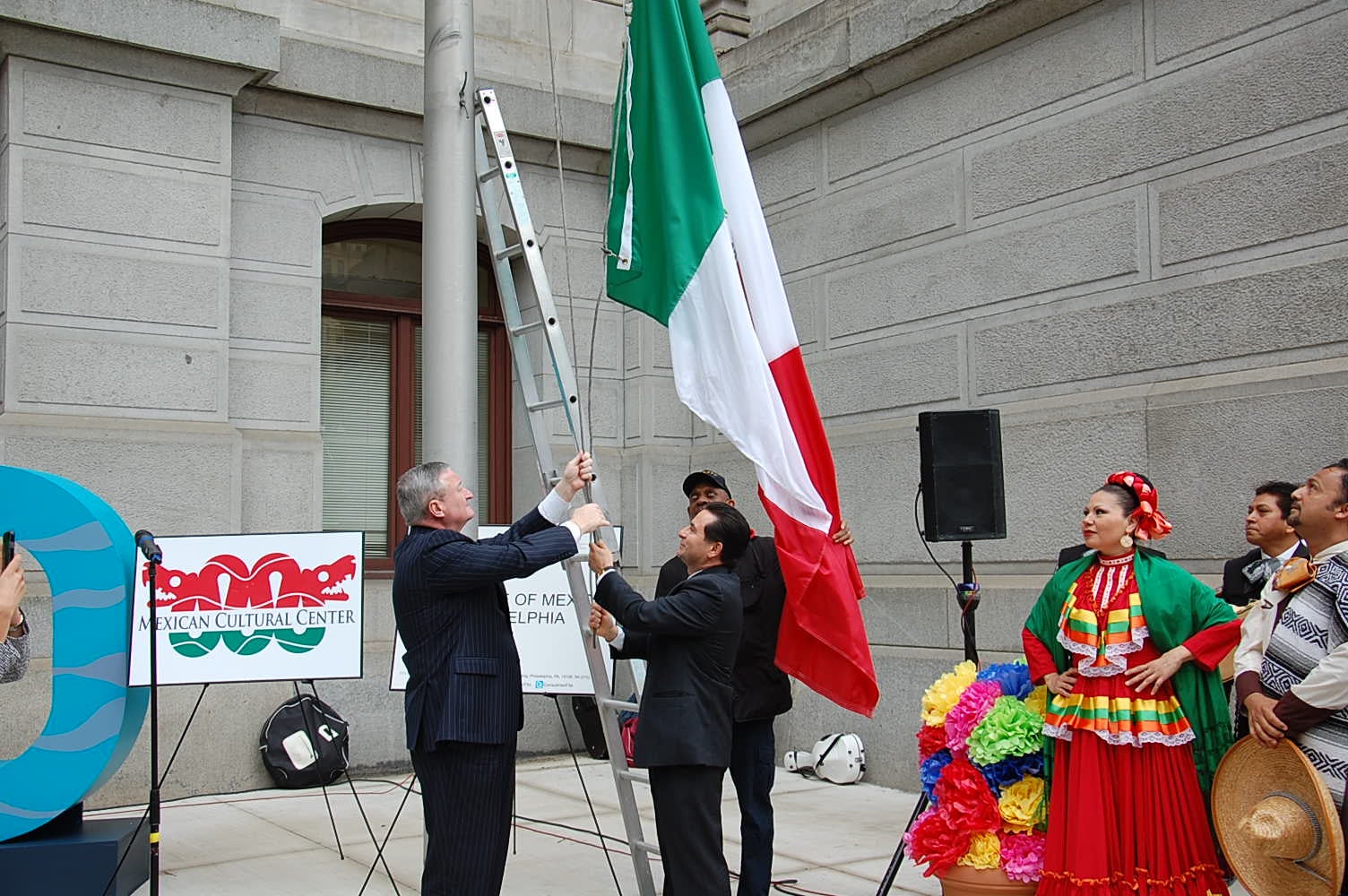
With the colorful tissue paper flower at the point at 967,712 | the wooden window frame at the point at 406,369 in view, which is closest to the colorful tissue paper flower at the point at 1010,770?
the colorful tissue paper flower at the point at 967,712

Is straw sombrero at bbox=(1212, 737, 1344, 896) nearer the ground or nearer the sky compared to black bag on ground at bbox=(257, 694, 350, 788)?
nearer the sky

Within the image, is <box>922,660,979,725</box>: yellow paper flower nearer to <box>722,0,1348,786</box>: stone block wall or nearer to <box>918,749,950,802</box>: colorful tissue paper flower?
<box>918,749,950,802</box>: colorful tissue paper flower

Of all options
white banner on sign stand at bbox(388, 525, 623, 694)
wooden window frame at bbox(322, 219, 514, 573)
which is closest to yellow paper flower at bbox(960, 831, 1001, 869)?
white banner on sign stand at bbox(388, 525, 623, 694)

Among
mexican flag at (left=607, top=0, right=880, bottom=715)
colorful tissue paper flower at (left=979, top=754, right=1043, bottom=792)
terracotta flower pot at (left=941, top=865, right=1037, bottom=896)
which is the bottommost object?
terracotta flower pot at (left=941, top=865, right=1037, bottom=896)

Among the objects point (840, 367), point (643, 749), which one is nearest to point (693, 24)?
point (643, 749)

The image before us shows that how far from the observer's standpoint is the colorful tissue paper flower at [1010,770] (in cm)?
528

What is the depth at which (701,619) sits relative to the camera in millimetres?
4664

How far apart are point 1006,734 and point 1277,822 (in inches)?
44.7

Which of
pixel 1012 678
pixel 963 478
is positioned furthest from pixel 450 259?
pixel 1012 678

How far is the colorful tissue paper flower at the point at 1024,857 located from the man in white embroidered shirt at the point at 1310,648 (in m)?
0.96

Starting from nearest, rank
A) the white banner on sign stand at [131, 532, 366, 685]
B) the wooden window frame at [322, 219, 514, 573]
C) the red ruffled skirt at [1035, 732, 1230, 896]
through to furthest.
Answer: the red ruffled skirt at [1035, 732, 1230, 896], the white banner on sign stand at [131, 532, 366, 685], the wooden window frame at [322, 219, 514, 573]

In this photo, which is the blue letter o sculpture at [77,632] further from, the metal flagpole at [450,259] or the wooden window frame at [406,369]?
the wooden window frame at [406,369]

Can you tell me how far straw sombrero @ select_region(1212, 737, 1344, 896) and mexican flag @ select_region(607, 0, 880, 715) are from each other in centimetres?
135

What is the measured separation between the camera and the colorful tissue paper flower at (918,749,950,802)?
556cm
